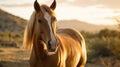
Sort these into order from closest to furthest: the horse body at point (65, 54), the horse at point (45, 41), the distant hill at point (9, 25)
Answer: the horse at point (45, 41) → the horse body at point (65, 54) → the distant hill at point (9, 25)

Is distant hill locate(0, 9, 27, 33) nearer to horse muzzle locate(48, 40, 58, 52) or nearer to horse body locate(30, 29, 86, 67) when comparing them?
horse body locate(30, 29, 86, 67)

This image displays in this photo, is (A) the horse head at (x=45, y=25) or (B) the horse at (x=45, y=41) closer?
(A) the horse head at (x=45, y=25)

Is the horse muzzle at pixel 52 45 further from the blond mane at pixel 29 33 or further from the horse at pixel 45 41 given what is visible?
the blond mane at pixel 29 33

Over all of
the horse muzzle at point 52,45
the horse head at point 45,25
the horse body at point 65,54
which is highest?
the horse head at point 45,25

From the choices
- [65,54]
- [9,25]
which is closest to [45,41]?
[65,54]

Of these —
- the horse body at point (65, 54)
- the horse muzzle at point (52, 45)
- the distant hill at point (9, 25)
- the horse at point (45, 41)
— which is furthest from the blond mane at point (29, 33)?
the distant hill at point (9, 25)

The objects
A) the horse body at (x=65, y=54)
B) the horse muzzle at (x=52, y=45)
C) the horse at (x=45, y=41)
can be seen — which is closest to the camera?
the horse muzzle at (x=52, y=45)

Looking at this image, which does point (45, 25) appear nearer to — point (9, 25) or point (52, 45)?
point (52, 45)

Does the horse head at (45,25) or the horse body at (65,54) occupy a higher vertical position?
the horse head at (45,25)

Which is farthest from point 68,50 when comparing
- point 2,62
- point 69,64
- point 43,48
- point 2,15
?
point 2,15

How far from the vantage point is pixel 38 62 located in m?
8.17

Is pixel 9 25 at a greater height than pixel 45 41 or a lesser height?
greater

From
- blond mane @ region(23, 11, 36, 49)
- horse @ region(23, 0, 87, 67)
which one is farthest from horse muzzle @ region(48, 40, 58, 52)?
blond mane @ region(23, 11, 36, 49)

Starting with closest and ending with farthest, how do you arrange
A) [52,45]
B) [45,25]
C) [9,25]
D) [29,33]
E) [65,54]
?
1. [52,45]
2. [45,25]
3. [29,33]
4. [65,54]
5. [9,25]
